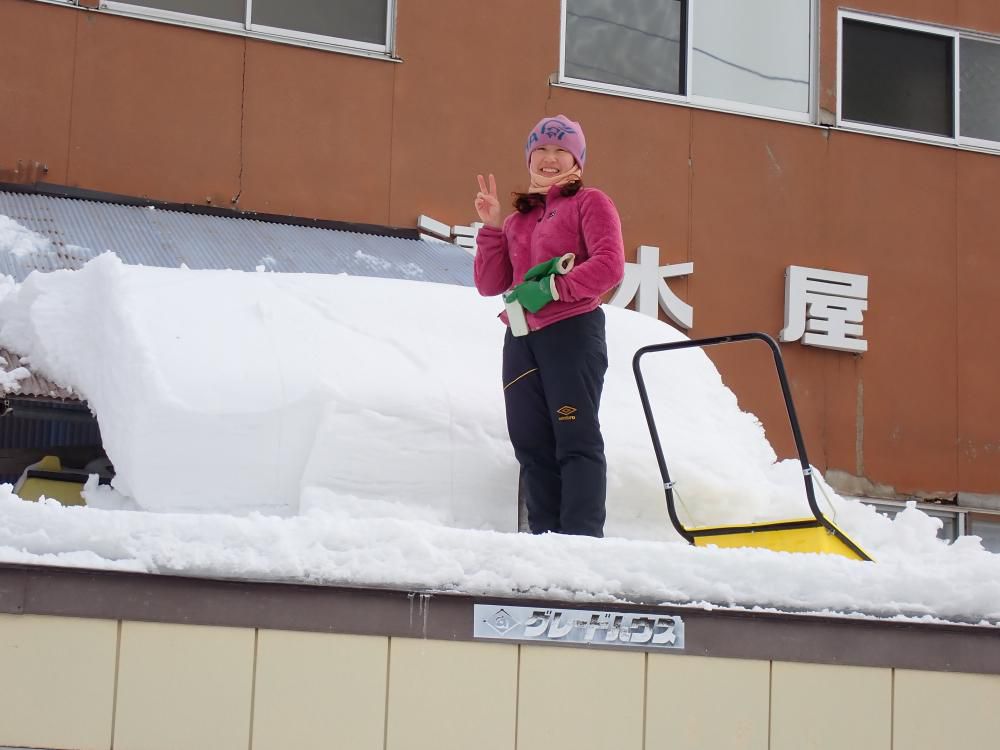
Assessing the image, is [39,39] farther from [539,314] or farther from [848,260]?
[848,260]

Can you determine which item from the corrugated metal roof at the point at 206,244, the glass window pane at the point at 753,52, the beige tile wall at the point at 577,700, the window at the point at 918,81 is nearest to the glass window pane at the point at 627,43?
the glass window pane at the point at 753,52

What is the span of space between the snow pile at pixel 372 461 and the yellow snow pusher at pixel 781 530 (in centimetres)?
19

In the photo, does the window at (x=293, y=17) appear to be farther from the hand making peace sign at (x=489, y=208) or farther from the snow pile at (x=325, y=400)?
the hand making peace sign at (x=489, y=208)

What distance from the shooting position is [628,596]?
260cm

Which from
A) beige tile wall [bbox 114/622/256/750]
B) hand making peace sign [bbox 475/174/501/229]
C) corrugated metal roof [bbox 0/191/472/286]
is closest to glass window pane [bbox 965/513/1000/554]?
corrugated metal roof [bbox 0/191/472/286]

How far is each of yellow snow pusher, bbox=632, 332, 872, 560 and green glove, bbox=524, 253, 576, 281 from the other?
1.43 feet

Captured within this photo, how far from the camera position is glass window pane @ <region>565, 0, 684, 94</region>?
819 centimetres

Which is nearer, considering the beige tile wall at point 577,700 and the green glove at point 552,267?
the beige tile wall at point 577,700

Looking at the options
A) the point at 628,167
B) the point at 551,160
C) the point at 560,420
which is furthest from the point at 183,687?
the point at 628,167

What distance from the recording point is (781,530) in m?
3.42

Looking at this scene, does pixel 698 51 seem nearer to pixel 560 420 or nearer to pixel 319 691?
pixel 560 420

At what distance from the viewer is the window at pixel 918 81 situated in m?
8.84

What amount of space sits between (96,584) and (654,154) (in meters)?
6.32

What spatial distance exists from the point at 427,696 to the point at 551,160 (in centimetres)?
189
